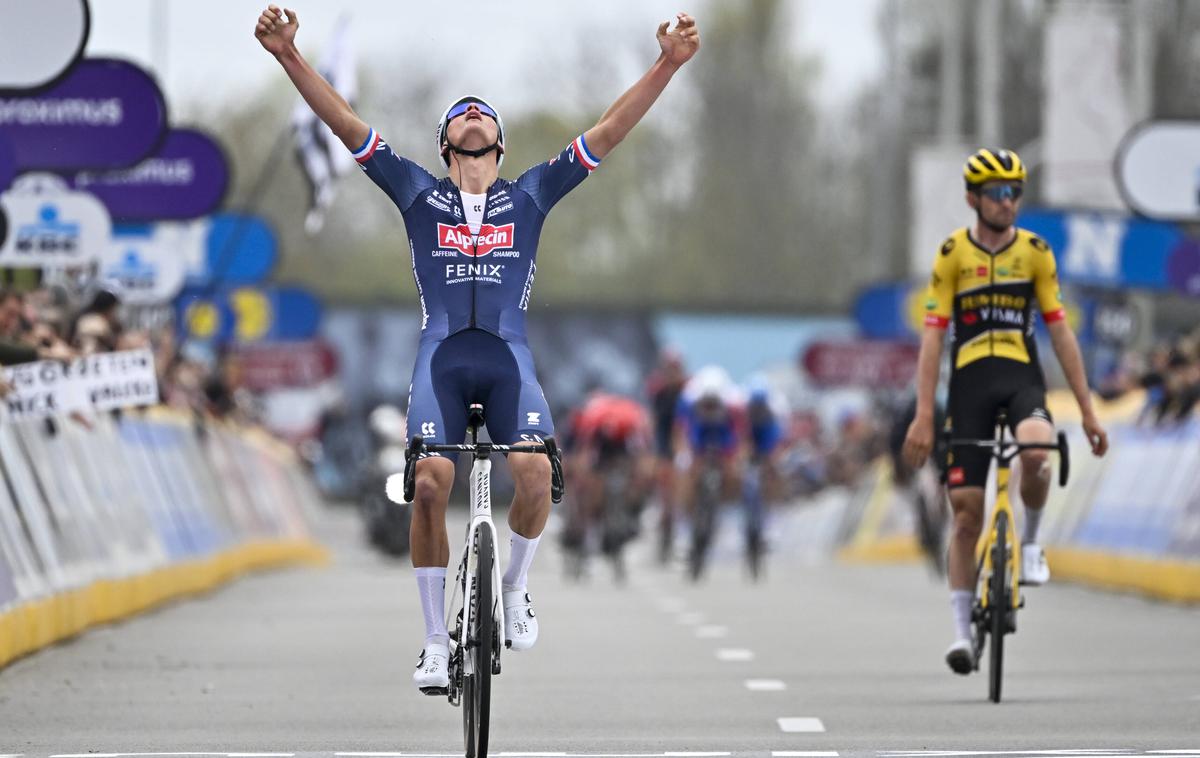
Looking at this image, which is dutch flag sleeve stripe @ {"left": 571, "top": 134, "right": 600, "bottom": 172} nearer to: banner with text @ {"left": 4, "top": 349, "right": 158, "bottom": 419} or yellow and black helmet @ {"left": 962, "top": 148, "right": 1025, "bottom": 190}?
yellow and black helmet @ {"left": 962, "top": 148, "right": 1025, "bottom": 190}

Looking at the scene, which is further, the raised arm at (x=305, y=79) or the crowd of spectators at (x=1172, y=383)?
the crowd of spectators at (x=1172, y=383)

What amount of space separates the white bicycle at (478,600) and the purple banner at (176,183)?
11.0 metres

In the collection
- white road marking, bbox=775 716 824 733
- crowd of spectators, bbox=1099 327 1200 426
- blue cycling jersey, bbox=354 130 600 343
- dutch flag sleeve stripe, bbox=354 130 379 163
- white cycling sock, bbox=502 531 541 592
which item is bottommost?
white road marking, bbox=775 716 824 733

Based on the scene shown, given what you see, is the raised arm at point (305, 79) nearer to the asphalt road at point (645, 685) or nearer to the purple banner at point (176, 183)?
the asphalt road at point (645, 685)

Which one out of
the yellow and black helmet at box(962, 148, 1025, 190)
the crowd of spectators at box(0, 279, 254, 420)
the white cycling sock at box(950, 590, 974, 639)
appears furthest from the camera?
the crowd of spectators at box(0, 279, 254, 420)

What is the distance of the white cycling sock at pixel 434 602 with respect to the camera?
9.70m

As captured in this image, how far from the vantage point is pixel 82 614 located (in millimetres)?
16531

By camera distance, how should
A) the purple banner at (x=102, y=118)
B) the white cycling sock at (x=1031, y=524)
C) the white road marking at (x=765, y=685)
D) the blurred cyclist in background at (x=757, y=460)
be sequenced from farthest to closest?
the blurred cyclist in background at (x=757, y=460), the purple banner at (x=102, y=118), the white road marking at (x=765, y=685), the white cycling sock at (x=1031, y=524)

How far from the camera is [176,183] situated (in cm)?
2067

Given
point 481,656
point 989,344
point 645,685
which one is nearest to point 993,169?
point 989,344

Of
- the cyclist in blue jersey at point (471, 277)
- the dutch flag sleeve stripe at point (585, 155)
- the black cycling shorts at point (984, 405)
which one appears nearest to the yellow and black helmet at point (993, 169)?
the black cycling shorts at point (984, 405)

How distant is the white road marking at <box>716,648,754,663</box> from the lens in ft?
50.3

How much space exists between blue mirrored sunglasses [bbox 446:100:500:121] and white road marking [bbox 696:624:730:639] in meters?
7.50

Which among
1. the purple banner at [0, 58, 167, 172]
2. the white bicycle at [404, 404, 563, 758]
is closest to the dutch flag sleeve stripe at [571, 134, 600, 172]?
the white bicycle at [404, 404, 563, 758]
